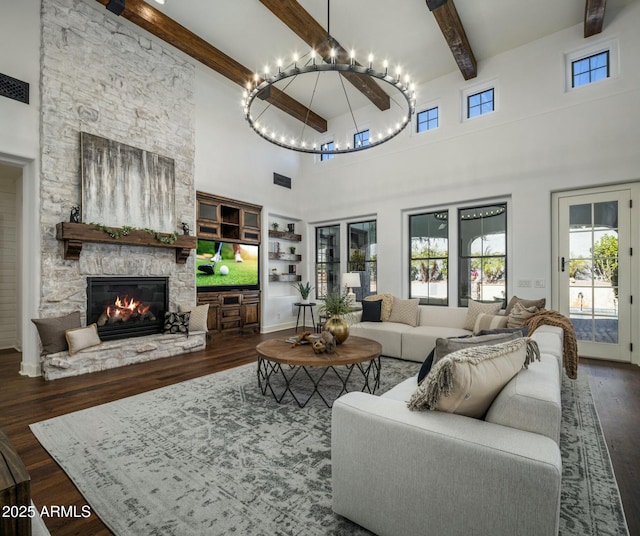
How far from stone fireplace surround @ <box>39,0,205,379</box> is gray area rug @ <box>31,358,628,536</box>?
201 cm

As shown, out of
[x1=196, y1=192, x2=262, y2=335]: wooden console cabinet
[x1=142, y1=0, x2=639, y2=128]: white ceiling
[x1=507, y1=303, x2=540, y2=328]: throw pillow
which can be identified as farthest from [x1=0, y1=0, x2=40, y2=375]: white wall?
[x1=507, y1=303, x2=540, y2=328]: throw pillow

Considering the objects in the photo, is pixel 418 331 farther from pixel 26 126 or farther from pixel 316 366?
pixel 26 126

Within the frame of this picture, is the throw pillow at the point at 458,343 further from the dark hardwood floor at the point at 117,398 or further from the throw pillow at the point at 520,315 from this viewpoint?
the throw pillow at the point at 520,315

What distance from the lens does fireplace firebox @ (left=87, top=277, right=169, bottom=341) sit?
4613mm

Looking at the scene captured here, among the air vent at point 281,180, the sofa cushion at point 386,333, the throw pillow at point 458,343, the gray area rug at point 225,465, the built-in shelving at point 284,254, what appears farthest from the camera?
the air vent at point 281,180

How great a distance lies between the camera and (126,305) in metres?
4.92

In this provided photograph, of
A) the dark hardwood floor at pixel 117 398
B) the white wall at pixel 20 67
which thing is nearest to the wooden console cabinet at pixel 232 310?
the dark hardwood floor at pixel 117 398

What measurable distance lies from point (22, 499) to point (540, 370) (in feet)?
7.05

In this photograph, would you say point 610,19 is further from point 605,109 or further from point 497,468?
point 497,468

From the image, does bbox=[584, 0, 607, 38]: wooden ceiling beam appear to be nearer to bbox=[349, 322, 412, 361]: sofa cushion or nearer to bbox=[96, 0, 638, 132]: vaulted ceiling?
bbox=[96, 0, 638, 132]: vaulted ceiling

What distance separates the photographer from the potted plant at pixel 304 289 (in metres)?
7.72

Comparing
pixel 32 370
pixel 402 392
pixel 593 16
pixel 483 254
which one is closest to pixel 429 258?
pixel 483 254

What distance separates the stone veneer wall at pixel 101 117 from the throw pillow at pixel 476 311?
4.58 metres

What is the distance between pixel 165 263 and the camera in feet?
17.8
